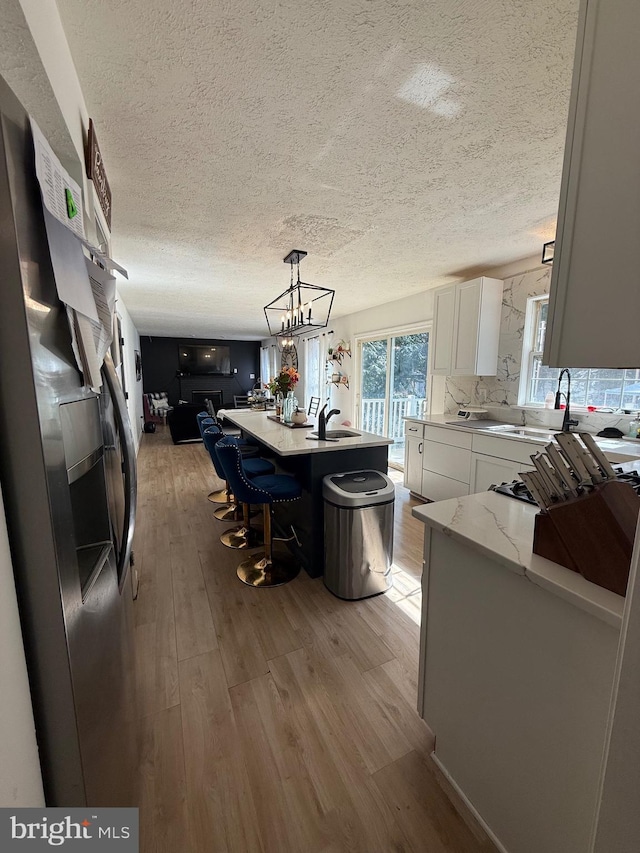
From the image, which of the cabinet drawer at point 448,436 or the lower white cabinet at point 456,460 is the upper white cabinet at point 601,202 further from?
the cabinet drawer at point 448,436

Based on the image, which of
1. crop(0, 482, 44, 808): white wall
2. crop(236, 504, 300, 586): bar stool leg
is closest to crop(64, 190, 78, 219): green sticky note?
crop(0, 482, 44, 808): white wall

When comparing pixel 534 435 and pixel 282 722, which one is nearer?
pixel 282 722

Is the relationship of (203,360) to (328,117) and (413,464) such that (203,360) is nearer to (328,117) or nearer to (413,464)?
(413,464)

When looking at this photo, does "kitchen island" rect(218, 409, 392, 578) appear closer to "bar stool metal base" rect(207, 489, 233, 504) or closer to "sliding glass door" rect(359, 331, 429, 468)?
"bar stool metal base" rect(207, 489, 233, 504)

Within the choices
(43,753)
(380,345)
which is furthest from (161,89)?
(380,345)

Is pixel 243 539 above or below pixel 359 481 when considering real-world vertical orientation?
below

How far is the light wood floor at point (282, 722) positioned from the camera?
109cm

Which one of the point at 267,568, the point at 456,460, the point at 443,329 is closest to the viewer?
the point at 267,568

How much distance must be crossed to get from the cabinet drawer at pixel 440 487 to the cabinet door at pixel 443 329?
3.91 ft

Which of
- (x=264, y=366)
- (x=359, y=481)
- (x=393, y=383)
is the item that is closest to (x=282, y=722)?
(x=359, y=481)

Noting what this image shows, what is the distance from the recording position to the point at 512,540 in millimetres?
1046

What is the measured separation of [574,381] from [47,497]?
3895 millimetres

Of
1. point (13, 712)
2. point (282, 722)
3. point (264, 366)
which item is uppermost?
point (264, 366)

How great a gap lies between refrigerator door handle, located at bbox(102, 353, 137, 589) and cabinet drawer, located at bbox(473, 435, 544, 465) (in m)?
2.73
